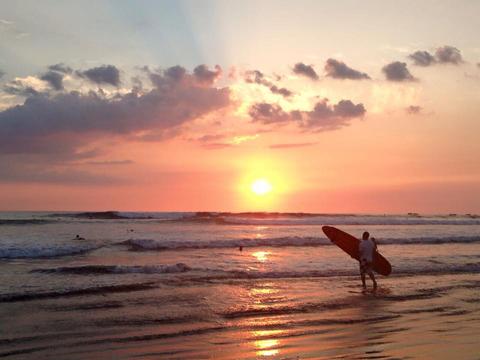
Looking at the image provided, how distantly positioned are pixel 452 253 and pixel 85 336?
81.0 feet

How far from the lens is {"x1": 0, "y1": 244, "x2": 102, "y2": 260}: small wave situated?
25.9 metres

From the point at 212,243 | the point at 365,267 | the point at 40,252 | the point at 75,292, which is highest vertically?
the point at 365,267

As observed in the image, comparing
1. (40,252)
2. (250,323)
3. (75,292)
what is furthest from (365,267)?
(40,252)

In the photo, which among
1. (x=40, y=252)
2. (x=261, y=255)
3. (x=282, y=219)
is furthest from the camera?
(x=282, y=219)

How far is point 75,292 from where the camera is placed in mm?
15609

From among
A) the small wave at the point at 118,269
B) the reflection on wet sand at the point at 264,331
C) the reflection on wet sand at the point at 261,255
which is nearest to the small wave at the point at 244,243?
→ the reflection on wet sand at the point at 261,255

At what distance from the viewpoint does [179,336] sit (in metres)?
10.2

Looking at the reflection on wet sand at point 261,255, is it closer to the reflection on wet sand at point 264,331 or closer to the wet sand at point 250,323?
the wet sand at point 250,323

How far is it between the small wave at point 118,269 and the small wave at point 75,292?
11.3ft

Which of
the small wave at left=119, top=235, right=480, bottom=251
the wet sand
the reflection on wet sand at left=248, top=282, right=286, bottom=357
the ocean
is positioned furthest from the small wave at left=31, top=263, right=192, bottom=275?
the small wave at left=119, top=235, right=480, bottom=251

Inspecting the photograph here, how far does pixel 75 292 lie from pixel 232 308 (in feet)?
18.2

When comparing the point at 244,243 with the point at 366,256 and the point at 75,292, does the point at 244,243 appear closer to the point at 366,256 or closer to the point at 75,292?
the point at 366,256

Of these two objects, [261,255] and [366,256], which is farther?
[261,255]

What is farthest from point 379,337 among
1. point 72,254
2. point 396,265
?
point 72,254
